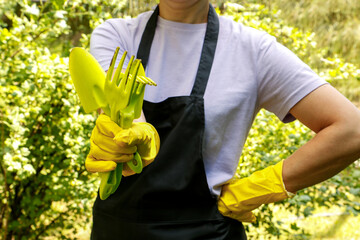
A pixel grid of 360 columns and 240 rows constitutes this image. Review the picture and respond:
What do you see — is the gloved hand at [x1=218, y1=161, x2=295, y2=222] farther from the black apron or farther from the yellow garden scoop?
the yellow garden scoop

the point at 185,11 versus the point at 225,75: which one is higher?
the point at 185,11

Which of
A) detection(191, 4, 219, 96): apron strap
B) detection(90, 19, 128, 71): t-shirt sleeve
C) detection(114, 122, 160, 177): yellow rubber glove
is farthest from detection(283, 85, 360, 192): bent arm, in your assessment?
detection(90, 19, 128, 71): t-shirt sleeve

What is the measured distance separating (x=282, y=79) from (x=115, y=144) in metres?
0.59

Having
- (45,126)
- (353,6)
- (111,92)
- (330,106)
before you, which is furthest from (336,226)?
(353,6)

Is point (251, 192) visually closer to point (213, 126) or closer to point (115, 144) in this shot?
point (213, 126)

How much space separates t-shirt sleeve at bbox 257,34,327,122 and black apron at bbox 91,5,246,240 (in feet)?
0.62

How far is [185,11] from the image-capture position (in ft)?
4.80

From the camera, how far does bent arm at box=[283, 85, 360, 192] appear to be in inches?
49.9

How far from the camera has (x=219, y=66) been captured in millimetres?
1404

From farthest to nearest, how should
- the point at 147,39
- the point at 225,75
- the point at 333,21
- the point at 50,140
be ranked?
the point at 333,21 → the point at 50,140 → the point at 147,39 → the point at 225,75

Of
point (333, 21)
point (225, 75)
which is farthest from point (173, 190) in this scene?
point (333, 21)

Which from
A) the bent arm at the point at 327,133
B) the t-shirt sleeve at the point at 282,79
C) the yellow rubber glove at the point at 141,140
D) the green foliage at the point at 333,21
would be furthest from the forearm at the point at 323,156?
the green foliage at the point at 333,21

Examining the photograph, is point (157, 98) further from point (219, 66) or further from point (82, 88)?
point (82, 88)

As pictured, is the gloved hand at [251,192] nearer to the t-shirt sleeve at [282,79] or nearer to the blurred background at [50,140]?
the t-shirt sleeve at [282,79]
